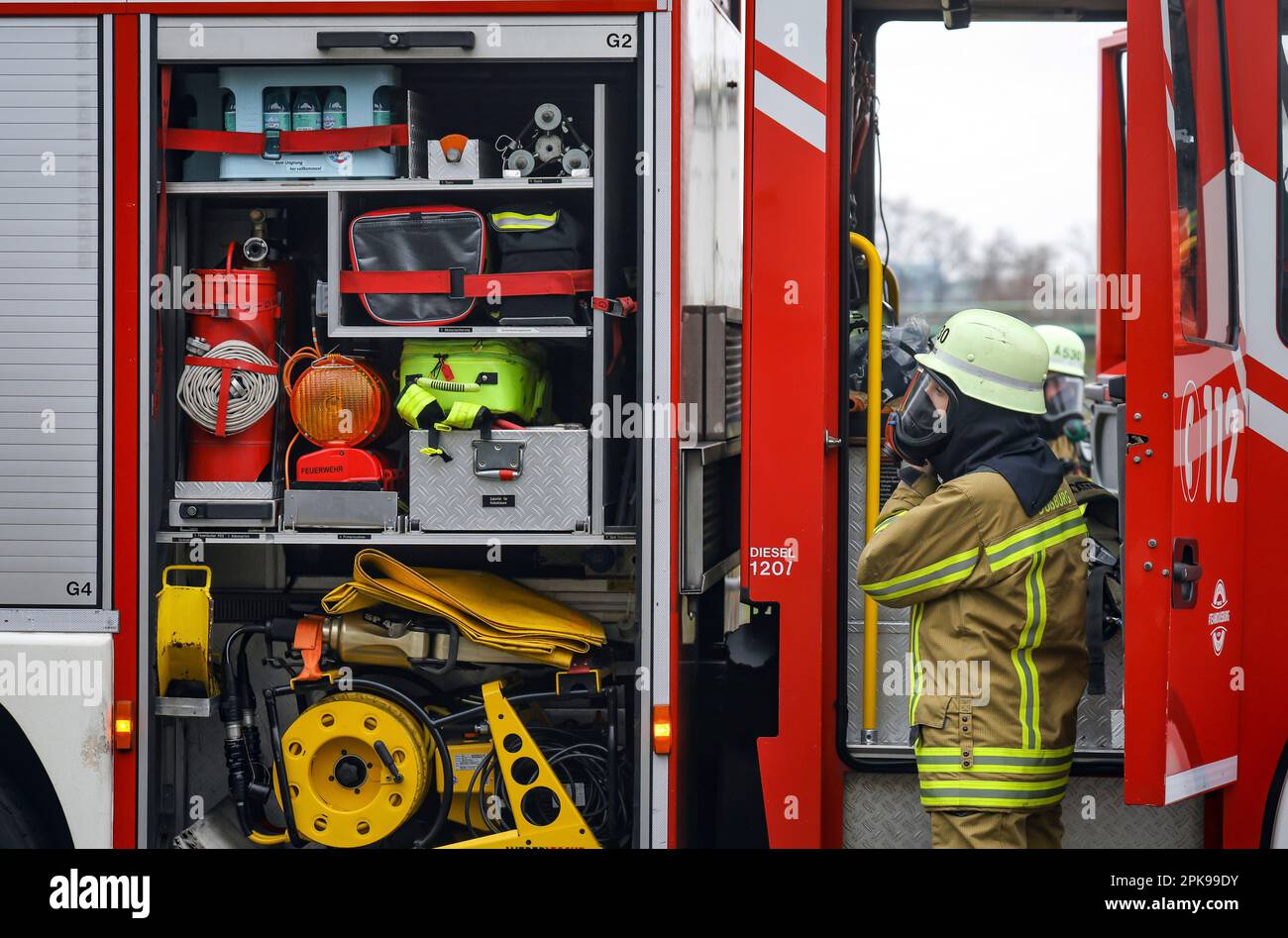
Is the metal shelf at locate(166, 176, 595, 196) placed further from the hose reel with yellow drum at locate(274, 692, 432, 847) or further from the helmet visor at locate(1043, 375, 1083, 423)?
the helmet visor at locate(1043, 375, 1083, 423)

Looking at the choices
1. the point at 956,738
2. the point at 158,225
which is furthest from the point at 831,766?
the point at 158,225

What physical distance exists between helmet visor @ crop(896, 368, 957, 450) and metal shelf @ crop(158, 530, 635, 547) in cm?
79

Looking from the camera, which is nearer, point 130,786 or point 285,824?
point 130,786

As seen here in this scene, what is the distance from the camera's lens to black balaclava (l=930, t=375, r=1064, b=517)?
10.2 ft

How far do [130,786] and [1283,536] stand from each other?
10.2 feet

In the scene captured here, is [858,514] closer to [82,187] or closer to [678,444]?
[678,444]

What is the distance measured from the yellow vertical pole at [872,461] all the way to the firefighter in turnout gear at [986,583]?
11 centimetres

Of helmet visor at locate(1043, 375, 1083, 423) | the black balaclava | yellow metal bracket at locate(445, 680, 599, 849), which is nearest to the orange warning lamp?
yellow metal bracket at locate(445, 680, 599, 849)

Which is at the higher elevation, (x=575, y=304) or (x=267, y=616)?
(x=575, y=304)

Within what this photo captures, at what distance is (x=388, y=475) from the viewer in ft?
11.6

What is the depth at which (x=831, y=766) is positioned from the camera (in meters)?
3.40

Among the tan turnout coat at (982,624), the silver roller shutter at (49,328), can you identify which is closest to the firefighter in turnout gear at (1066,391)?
the tan turnout coat at (982,624)

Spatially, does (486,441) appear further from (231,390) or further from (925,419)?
(925,419)

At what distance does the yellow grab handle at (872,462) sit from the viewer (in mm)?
3322
